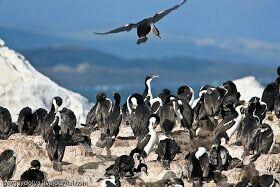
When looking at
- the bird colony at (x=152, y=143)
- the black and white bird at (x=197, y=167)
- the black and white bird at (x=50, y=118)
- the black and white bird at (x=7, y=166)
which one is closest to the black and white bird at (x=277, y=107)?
the bird colony at (x=152, y=143)

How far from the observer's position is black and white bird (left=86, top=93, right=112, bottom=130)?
32.1 metres

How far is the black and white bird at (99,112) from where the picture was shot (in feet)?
105

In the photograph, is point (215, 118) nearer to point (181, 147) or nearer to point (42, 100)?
point (181, 147)

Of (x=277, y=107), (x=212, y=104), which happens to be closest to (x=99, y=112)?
(x=212, y=104)

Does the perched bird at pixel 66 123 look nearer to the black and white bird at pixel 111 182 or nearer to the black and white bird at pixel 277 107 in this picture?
the black and white bird at pixel 277 107

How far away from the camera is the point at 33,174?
25.1 m

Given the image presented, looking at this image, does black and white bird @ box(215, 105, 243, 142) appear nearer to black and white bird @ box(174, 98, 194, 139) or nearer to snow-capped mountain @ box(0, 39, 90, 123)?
black and white bird @ box(174, 98, 194, 139)

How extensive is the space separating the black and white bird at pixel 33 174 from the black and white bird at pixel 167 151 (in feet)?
10.2

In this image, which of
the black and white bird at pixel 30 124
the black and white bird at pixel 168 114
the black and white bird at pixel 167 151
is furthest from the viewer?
the black and white bird at pixel 30 124

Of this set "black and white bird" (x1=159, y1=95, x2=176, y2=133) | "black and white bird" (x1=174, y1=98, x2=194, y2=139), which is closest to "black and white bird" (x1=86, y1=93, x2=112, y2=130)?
"black and white bird" (x1=159, y1=95, x2=176, y2=133)

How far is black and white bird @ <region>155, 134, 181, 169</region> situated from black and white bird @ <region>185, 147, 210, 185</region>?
897 millimetres

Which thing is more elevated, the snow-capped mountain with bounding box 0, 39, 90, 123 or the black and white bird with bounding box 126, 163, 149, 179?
the snow-capped mountain with bounding box 0, 39, 90, 123

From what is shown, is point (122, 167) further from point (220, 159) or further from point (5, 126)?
point (5, 126)

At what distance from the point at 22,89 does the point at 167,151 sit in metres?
25.8
